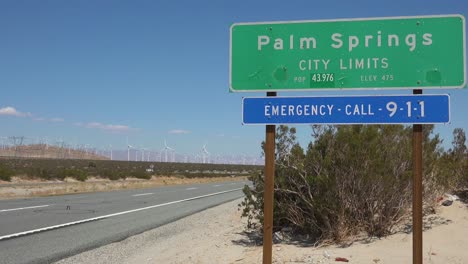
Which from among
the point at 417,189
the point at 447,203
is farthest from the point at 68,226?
the point at 417,189

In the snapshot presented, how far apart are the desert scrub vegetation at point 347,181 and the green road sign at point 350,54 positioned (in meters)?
3.63

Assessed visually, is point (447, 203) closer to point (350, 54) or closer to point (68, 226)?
point (350, 54)

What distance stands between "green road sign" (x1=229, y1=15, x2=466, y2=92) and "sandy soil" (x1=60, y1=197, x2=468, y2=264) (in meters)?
3.31

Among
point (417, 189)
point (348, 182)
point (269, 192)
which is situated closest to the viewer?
point (417, 189)

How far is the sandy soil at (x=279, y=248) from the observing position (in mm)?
7352

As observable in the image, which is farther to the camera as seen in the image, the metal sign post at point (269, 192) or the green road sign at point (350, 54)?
the metal sign post at point (269, 192)

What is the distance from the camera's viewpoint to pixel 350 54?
4.98m

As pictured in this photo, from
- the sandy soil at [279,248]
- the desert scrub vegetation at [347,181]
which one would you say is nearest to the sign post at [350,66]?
the sandy soil at [279,248]

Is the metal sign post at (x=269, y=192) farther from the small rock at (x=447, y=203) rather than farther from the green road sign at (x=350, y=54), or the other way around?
the small rock at (x=447, y=203)

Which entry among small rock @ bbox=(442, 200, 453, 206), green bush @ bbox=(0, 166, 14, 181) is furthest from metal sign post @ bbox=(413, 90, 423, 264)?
green bush @ bbox=(0, 166, 14, 181)

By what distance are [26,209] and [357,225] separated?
1330cm

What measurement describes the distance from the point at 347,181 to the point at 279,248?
5.48 feet

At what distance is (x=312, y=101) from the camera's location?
4.93 metres

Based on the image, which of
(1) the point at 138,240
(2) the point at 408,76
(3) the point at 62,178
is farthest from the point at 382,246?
(3) the point at 62,178
